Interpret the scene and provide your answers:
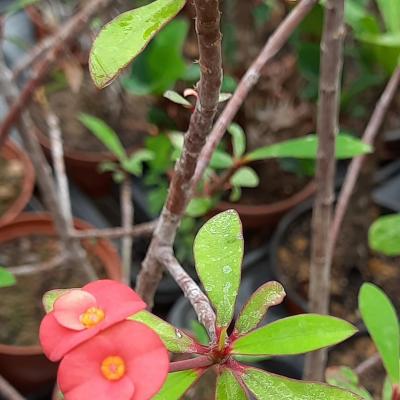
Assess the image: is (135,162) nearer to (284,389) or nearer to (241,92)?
(241,92)

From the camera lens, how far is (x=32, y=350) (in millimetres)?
1346

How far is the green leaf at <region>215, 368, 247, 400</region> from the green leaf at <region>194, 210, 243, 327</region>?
56 millimetres

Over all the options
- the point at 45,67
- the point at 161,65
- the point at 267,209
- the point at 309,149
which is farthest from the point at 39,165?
the point at 267,209

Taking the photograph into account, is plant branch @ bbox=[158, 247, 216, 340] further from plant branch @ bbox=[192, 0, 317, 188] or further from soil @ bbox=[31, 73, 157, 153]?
soil @ bbox=[31, 73, 157, 153]

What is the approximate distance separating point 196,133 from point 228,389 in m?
0.20

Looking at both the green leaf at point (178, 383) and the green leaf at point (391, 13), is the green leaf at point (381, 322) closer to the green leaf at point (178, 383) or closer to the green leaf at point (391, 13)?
the green leaf at point (178, 383)

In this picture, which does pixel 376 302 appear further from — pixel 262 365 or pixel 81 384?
pixel 262 365

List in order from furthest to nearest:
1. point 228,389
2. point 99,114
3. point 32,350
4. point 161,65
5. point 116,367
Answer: point 99,114 → point 161,65 → point 32,350 → point 228,389 → point 116,367

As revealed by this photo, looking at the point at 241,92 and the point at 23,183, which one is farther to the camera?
the point at 23,183

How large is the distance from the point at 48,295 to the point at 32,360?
0.95 metres

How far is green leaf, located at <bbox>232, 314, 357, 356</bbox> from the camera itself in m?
0.47

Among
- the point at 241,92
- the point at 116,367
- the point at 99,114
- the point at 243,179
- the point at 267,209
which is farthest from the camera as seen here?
the point at 99,114

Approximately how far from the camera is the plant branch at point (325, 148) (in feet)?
2.29

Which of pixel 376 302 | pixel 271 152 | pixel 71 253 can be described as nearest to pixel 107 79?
pixel 376 302
